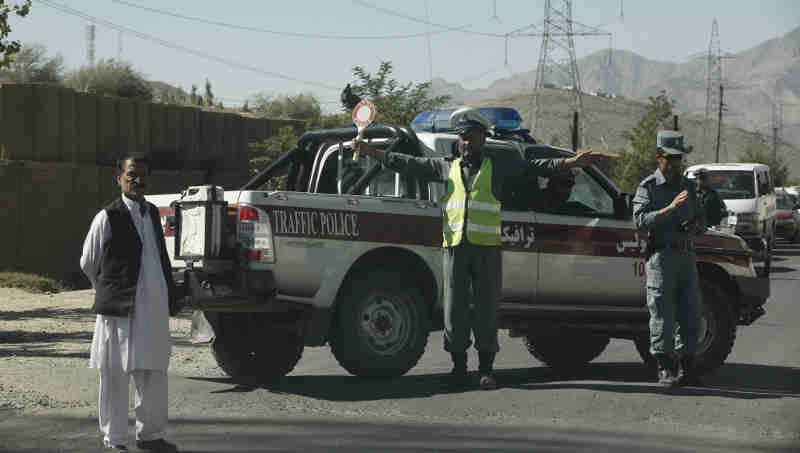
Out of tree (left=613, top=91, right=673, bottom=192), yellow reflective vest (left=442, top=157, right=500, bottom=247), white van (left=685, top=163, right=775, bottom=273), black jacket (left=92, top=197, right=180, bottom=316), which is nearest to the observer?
black jacket (left=92, top=197, right=180, bottom=316)

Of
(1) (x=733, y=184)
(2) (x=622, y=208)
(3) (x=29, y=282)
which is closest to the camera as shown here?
(2) (x=622, y=208)

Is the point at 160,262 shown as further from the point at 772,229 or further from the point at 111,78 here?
the point at 111,78

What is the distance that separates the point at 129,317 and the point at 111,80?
32413 millimetres

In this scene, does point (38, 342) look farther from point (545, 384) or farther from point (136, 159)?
point (136, 159)

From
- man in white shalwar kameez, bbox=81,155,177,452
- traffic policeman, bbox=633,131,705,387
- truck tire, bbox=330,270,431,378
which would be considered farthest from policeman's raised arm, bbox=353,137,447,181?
man in white shalwar kameez, bbox=81,155,177,452

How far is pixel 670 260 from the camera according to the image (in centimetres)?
930

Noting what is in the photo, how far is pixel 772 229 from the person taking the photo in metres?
30.3

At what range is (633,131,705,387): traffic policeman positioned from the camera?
9.29m

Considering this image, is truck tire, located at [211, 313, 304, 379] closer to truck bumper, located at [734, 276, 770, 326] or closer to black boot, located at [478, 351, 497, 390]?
black boot, located at [478, 351, 497, 390]

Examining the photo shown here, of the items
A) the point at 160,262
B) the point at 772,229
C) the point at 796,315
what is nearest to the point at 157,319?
the point at 160,262

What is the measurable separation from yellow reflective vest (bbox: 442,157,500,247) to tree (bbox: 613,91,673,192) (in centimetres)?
3763

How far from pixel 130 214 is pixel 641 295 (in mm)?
5210

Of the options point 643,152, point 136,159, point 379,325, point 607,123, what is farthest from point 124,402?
point 607,123

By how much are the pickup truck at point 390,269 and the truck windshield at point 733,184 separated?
711 inches
